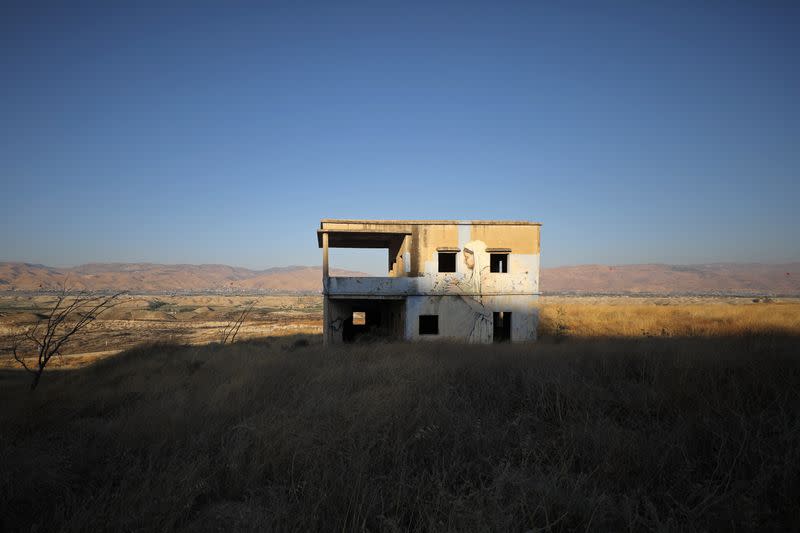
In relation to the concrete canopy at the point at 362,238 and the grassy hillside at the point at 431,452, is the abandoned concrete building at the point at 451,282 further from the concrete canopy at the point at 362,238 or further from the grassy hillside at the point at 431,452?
the grassy hillside at the point at 431,452

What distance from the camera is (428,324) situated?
18891 mm

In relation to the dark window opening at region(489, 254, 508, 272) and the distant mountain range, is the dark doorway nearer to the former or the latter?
the dark window opening at region(489, 254, 508, 272)

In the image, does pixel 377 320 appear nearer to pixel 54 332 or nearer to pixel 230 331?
pixel 230 331

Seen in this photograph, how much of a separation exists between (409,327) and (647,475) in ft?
45.5

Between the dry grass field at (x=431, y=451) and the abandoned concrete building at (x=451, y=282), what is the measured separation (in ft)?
28.8

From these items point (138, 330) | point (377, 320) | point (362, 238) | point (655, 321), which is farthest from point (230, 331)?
point (655, 321)

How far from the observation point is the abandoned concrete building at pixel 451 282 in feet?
59.4

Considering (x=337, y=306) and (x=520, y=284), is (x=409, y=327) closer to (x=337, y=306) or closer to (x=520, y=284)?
(x=337, y=306)

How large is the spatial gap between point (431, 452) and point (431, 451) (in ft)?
0.09

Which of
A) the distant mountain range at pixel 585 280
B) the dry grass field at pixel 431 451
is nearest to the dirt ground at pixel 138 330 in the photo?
the dry grass field at pixel 431 451

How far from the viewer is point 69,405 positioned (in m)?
7.84

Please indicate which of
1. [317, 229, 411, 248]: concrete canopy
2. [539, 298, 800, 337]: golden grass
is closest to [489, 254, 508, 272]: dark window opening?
[539, 298, 800, 337]: golden grass

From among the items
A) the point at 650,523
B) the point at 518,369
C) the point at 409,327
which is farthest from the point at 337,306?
the point at 650,523

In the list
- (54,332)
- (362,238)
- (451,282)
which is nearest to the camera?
(54,332)
